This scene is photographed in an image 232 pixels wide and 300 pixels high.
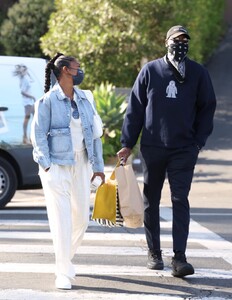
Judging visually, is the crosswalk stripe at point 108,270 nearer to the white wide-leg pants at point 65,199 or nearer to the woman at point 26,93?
the white wide-leg pants at point 65,199

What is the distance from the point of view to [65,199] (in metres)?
7.31

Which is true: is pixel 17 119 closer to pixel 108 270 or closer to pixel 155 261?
pixel 108 270

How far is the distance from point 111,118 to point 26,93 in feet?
19.8

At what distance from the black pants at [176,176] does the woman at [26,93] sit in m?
4.84

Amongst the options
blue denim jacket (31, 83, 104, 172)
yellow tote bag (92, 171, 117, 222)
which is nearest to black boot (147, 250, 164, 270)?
yellow tote bag (92, 171, 117, 222)

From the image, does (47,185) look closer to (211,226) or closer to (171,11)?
(211,226)

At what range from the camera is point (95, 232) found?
416 inches

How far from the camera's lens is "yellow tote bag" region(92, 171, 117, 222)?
7.84m

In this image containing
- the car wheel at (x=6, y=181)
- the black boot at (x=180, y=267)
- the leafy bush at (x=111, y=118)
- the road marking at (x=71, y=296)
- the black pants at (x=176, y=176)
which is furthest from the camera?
the leafy bush at (x=111, y=118)

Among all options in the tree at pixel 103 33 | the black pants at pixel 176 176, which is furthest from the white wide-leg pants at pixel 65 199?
the tree at pixel 103 33

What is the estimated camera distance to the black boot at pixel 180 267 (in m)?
7.67

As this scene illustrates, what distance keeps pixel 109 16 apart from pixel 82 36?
0.73m

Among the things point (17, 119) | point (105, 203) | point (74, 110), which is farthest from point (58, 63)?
point (17, 119)

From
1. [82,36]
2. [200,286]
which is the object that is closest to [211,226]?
[200,286]
